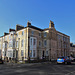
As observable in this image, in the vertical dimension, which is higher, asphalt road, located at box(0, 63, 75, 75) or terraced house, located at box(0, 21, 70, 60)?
terraced house, located at box(0, 21, 70, 60)

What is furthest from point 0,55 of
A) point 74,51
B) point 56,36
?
point 74,51

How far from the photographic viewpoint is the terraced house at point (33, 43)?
29431 mm

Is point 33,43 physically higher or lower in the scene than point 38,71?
higher

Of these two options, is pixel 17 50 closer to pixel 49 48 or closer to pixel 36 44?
pixel 36 44

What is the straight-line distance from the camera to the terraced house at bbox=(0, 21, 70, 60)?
29.4 metres

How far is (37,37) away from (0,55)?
2174cm

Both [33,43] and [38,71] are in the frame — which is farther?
[33,43]

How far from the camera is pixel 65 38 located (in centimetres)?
4381

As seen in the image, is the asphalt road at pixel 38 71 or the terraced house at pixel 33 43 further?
the terraced house at pixel 33 43

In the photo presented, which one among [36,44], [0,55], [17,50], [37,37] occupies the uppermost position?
[37,37]

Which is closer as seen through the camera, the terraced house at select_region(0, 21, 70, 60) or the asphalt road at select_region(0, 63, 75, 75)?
the asphalt road at select_region(0, 63, 75, 75)

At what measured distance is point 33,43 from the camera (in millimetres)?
30188

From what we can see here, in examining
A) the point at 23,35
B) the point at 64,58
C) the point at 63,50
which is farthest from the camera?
the point at 63,50

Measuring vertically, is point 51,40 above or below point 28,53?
above
